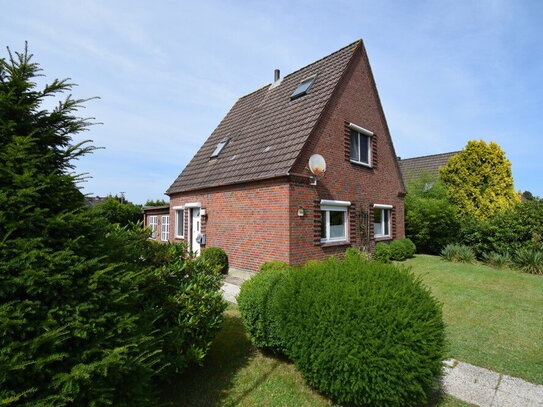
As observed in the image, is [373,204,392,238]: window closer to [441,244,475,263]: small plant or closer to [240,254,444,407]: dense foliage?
[441,244,475,263]: small plant

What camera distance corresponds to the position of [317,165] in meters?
8.91

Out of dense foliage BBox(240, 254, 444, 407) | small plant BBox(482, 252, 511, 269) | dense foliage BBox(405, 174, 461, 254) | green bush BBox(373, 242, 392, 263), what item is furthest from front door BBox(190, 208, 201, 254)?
small plant BBox(482, 252, 511, 269)

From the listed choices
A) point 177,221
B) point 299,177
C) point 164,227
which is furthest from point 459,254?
point 164,227

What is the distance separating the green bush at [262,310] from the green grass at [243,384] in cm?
29

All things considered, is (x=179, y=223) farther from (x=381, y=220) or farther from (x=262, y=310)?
(x=262, y=310)

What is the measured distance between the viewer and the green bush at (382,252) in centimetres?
1184

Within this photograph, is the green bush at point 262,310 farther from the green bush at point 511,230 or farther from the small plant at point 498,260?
the green bush at point 511,230

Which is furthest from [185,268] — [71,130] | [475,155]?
[475,155]

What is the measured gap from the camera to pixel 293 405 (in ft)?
10.6

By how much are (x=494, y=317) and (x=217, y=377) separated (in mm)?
5894

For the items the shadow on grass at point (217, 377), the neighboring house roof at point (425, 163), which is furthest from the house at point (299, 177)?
the neighboring house roof at point (425, 163)

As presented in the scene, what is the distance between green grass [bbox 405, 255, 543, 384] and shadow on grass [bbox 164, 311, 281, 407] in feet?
10.6

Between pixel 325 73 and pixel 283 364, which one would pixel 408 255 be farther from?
pixel 283 364

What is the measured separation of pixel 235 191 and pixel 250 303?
6238 mm
